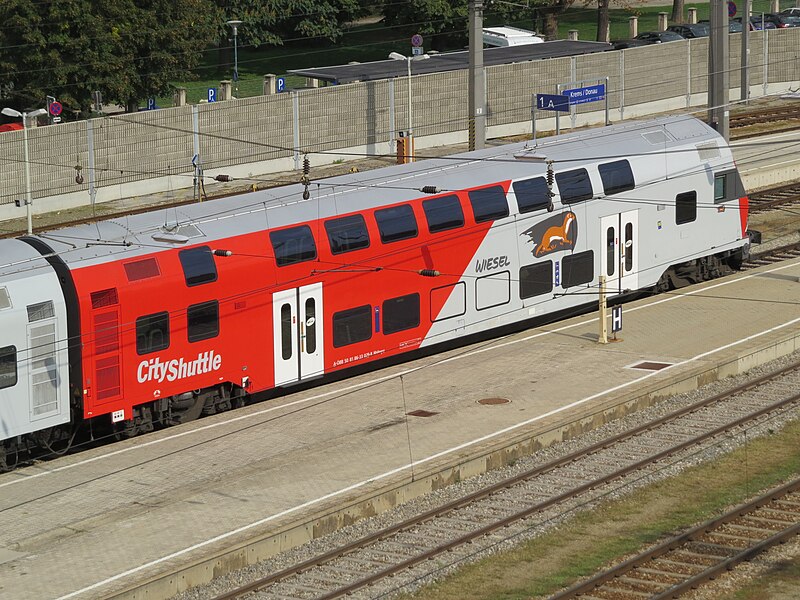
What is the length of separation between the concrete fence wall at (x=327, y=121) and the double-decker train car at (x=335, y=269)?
20143 mm

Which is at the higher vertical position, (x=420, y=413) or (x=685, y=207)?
(x=685, y=207)

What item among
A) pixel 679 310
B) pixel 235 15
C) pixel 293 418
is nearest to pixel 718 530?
pixel 293 418

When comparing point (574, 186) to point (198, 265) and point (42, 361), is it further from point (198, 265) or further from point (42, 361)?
point (42, 361)

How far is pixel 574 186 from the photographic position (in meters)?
33.4

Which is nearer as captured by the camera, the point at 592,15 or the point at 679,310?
the point at 679,310

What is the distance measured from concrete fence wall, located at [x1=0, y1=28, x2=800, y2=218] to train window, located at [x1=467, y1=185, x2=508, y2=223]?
68.1 ft

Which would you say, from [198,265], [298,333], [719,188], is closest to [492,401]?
[298,333]

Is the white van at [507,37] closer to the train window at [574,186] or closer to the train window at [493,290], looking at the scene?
the train window at [574,186]

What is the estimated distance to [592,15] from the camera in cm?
10331

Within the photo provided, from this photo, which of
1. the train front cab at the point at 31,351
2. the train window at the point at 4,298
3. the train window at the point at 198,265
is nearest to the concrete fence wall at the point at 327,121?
the train window at the point at 198,265

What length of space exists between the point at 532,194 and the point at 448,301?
3478 mm

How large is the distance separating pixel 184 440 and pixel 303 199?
19.8 ft

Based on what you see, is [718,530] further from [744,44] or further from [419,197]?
[744,44]

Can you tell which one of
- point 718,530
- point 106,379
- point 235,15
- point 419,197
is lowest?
point 718,530
